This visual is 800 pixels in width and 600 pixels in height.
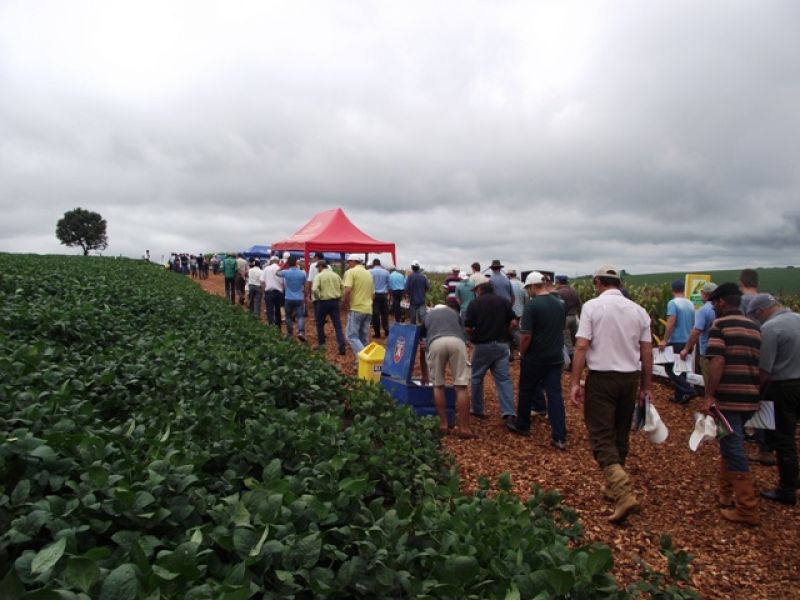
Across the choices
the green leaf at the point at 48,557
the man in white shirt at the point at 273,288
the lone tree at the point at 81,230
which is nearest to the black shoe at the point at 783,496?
the green leaf at the point at 48,557

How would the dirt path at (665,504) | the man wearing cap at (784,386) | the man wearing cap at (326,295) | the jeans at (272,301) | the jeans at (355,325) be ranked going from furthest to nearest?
1. the jeans at (272,301)
2. the man wearing cap at (326,295)
3. the jeans at (355,325)
4. the man wearing cap at (784,386)
5. the dirt path at (665,504)

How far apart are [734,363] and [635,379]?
84cm

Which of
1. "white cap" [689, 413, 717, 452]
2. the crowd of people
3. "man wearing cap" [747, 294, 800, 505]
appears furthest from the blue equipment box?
"man wearing cap" [747, 294, 800, 505]

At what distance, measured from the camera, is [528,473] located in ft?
20.2

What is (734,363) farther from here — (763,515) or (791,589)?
(791,589)

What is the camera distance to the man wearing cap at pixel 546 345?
6922 millimetres

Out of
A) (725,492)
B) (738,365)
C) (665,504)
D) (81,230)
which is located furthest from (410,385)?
(81,230)

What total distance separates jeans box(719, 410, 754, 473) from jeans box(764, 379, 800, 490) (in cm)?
56

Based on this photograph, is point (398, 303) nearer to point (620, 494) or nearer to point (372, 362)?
point (372, 362)

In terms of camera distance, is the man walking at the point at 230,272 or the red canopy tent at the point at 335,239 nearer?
the red canopy tent at the point at 335,239

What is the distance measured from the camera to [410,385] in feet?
24.6

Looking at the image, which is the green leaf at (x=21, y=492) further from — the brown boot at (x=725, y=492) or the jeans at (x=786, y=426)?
the jeans at (x=786, y=426)

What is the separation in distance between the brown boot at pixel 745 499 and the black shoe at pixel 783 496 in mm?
680

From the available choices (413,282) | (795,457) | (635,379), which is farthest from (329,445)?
(413,282)
